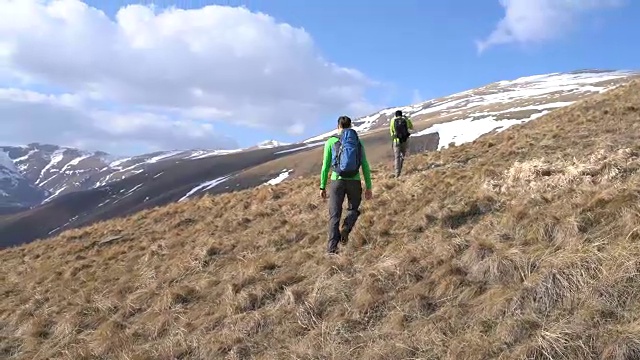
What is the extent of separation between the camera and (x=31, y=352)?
26.8ft

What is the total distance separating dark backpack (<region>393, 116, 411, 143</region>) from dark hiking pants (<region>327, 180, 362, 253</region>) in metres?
7.45

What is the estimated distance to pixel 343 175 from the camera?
9.05 m

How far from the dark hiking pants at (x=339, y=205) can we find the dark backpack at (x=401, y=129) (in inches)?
293

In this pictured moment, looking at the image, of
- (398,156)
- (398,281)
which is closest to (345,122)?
(398,281)

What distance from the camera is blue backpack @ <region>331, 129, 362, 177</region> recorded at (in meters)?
8.93

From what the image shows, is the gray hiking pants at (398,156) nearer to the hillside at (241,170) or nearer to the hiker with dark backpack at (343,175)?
the hiker with dark backpack at (343,175)

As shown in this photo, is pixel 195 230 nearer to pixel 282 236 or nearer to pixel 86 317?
pixel 282 236

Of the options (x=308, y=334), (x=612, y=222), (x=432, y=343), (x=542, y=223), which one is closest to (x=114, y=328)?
(x=308, y=334)

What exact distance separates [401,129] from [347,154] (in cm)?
791

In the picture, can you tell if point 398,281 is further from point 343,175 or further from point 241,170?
point 241,170

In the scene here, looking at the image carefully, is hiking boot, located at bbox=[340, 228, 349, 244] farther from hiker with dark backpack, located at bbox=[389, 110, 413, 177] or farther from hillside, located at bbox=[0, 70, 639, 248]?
hillside, located at bbox=[0, 70, 639, 248]

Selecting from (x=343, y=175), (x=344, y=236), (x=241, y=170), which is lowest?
(x=241, y=170)

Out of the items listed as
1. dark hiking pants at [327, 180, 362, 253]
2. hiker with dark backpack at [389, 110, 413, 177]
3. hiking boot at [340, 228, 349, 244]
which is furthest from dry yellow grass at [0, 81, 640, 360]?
hiker with dark backpack at [389, 110, 413, 177]

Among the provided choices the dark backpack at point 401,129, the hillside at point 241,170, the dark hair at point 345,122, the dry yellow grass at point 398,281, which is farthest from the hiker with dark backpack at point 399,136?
the hillside at point 241,170
